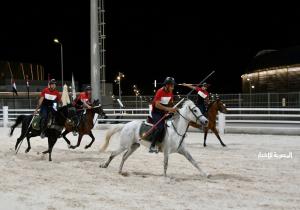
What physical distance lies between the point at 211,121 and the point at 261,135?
16.0ft

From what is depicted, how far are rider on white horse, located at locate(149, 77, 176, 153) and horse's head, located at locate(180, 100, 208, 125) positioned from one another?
29cm

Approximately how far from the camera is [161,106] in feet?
32.8

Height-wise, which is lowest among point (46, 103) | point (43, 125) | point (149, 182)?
point (149, 182)

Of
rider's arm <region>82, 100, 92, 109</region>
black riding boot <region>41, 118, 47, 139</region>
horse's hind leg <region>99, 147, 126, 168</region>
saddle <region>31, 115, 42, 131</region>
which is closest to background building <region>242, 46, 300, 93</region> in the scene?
Answer: rider's arm <region>82, 100, 92, 109</region>

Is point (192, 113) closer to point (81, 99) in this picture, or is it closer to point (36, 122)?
point (36, 122)

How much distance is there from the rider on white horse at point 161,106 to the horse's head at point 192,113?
0.29m

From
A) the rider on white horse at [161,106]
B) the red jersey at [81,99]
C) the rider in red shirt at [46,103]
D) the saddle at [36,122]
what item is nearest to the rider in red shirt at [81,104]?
the red jersey at [81,99]

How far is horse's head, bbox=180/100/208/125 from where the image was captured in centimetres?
988

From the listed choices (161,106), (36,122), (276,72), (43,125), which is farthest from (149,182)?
(276,72)

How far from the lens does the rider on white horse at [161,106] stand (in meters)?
9.98

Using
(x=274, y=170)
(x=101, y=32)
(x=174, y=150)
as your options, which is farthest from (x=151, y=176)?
(x=101, y=32)

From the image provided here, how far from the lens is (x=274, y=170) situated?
35.2ft

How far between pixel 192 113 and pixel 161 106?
2.27ft

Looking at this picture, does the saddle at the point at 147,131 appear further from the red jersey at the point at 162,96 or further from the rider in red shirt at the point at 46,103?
the rider in red shirt at the point at 46,103
